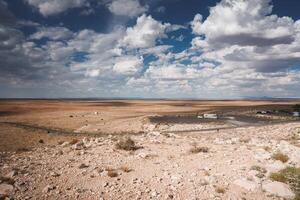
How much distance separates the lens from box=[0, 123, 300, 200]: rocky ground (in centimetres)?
1173

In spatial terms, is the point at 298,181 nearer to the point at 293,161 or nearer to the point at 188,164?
the point at 293,161

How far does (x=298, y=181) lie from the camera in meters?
12.5

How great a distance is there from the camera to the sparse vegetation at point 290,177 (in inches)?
473

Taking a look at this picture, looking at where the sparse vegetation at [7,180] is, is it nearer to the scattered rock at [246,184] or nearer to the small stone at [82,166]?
the small stone at [82,166]

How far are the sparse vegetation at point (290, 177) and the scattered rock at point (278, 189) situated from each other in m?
0.32

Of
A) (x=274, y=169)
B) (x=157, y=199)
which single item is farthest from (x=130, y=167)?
(x=274, y=169)

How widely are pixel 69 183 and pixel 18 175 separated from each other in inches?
112

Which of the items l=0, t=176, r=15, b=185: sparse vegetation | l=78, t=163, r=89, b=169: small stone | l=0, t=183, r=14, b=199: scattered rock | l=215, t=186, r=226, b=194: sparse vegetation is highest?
l=78, t=163, r=89, b=169: small stone

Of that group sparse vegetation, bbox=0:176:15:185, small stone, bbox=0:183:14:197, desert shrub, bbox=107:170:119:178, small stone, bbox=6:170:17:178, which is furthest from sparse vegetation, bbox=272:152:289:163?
small stone, bbox=6:170:17:178

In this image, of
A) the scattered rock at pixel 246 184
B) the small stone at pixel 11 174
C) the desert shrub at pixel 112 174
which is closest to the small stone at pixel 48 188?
the small stone at pixel 11 174

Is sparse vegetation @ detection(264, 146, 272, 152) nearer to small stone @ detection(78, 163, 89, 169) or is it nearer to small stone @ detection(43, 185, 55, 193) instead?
small stone @ detection(78, 163, 89, 169)

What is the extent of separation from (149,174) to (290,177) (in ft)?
22.1

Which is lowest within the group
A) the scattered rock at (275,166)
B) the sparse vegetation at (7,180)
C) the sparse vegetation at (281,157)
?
the sparse vegetation at (7,180)

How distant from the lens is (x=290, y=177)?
1289cm
